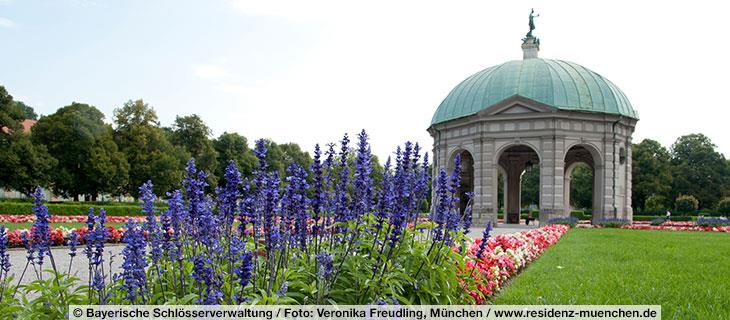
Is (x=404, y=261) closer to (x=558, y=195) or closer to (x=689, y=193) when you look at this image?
(x=558, y=195)

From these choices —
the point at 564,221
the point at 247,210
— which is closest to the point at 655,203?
the point at 564,221

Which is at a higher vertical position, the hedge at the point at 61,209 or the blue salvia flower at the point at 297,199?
the blue salvia flower at the point at 297,199

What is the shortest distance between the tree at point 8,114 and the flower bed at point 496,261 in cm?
3212

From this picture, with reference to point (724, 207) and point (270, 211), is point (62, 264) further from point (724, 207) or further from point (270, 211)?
point (724, 207)

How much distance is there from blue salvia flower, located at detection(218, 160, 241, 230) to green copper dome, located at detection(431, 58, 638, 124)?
27249mm

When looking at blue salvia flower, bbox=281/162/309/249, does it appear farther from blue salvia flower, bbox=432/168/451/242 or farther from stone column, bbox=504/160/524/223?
stone column, bbox=504/160/524/223

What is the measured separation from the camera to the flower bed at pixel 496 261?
6.36 m

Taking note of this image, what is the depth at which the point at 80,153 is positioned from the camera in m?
38.3

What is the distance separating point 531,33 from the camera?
37.0 m

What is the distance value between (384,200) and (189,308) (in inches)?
66.5

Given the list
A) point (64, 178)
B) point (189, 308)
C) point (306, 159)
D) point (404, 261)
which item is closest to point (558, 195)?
point (404, 261)

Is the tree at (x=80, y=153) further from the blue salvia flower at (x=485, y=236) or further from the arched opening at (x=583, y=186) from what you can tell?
the arched opening at (x=583, y=186)

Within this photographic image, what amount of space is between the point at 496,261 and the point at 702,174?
55.5 meters

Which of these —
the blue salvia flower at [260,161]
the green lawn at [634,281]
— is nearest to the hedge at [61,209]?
the green lawn at [634,281]
